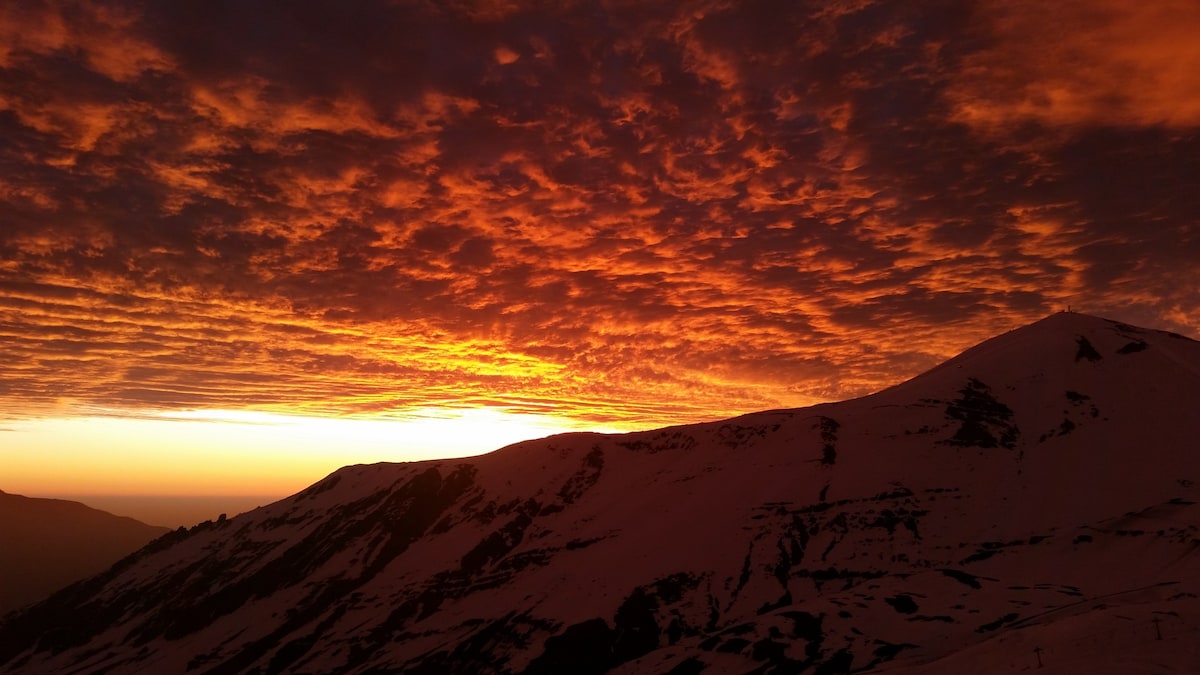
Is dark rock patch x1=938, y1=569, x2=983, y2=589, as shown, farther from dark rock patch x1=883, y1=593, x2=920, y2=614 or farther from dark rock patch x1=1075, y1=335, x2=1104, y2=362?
dark rock patch x1=1075, y1=335, x2=1104, y2=362

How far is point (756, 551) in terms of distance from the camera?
10938 centimetres

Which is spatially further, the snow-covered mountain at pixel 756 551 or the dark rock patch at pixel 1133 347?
the dark rock patch at pixel 1133 347

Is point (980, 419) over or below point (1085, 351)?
below

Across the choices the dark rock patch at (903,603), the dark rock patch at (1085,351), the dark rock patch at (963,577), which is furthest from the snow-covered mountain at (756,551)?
the dark rock patch at (1085,351)

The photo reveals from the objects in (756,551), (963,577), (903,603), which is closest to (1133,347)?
(963,577)

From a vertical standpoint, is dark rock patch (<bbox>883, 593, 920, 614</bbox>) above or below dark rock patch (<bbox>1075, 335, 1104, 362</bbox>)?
below

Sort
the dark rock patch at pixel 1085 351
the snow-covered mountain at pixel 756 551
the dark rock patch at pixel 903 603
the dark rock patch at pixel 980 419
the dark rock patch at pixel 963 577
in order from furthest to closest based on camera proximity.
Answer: the dark rock patch at pixel 1085 351 < the dark rock patch at pixel 980 419 < the dark rock patch at pixel 963 577 < the dark rock patch at pixel 903 603 < the snow-covered mountain at pixel 756 551

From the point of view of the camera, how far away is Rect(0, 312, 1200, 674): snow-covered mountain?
251ft

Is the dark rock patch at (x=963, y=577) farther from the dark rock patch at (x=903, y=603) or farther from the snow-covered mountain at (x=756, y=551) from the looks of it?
the dark rock patch at (x=903, y=603)

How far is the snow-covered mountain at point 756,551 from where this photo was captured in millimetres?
76500

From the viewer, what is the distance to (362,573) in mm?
142000

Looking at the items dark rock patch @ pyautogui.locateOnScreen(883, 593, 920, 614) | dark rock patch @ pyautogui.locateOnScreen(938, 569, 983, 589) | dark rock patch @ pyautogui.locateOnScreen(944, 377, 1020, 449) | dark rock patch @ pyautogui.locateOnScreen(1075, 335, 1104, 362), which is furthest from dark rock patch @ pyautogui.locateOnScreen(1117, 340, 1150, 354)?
dark rock patch @ pyautogui.locateOnScreen(883, 593, 920, 614)

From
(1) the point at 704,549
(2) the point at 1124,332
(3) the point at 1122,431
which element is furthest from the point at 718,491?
(2) the point at 1124,332

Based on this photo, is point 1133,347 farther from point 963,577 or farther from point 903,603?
point 903,603
